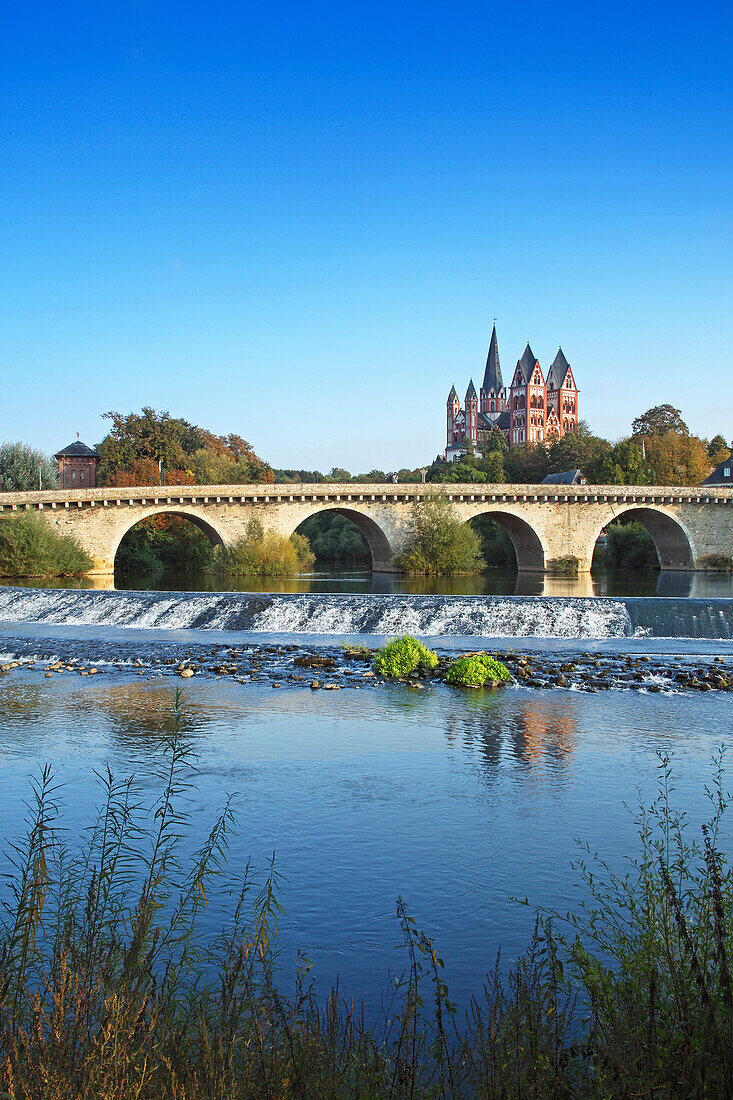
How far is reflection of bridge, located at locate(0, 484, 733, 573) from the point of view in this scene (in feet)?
135

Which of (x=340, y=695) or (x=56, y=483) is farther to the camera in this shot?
(x=56, y=483)

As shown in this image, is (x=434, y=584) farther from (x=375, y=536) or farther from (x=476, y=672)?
(x=476, y=672)

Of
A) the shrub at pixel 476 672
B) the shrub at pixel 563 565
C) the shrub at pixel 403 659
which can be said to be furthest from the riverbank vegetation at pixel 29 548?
the shrub at pixel 476 672

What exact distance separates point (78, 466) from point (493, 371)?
92.4m

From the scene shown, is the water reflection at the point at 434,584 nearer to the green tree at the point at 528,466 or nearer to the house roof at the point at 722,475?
the house roof at the point at 722,475

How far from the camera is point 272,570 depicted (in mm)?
41000

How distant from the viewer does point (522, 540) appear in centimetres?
5031

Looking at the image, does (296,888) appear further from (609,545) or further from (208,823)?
(609,545)

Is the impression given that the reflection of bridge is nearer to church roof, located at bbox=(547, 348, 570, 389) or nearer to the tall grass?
the tall grass

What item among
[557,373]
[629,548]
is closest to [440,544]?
[629,548]

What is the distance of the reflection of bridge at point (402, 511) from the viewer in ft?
135

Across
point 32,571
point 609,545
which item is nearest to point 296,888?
point 32,571

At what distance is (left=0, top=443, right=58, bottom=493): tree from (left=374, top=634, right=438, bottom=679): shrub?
4161 centimetres

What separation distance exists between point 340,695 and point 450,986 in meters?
9.17
